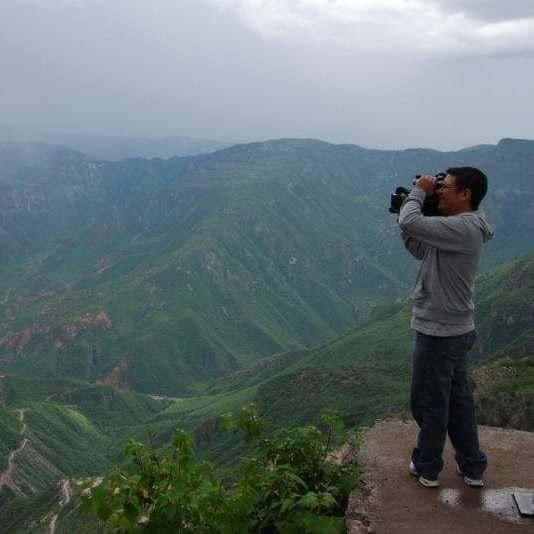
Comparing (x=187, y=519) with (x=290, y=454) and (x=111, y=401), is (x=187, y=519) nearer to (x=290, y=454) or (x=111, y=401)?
(x=290, y=454)

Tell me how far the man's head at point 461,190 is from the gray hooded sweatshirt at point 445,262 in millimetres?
200

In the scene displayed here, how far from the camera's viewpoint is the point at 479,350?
141625mm

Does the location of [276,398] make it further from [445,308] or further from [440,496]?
[445,308]

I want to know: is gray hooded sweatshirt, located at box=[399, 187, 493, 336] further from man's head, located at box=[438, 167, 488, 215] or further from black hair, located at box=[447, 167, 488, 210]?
black hair, located at box=[447, 167, 488, 210]

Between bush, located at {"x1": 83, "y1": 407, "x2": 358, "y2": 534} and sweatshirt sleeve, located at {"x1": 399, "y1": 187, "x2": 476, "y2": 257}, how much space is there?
2.98 metres

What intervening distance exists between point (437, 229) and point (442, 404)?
2.68 meters

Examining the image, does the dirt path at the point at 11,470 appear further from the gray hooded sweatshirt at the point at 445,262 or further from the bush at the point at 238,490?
the gray hooded sweatshirt at the point at 445,262

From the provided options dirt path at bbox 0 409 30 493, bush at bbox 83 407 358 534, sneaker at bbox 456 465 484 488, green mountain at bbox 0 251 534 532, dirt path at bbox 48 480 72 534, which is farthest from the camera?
dirt path at bbox 0 409 30 493

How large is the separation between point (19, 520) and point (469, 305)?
10401 centimetres

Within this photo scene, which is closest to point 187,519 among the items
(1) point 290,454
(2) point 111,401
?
(1) point 290,454

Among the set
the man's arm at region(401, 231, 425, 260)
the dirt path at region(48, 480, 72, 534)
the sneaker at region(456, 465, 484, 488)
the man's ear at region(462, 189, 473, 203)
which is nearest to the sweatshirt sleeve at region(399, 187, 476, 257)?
the man's arm at region(401, 231, 425, 260)

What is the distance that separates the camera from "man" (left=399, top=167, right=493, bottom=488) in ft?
29.4

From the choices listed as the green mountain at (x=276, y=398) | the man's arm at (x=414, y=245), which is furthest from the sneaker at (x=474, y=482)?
the green mountain at (x=276, y=398)

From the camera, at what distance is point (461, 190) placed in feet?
30.3
